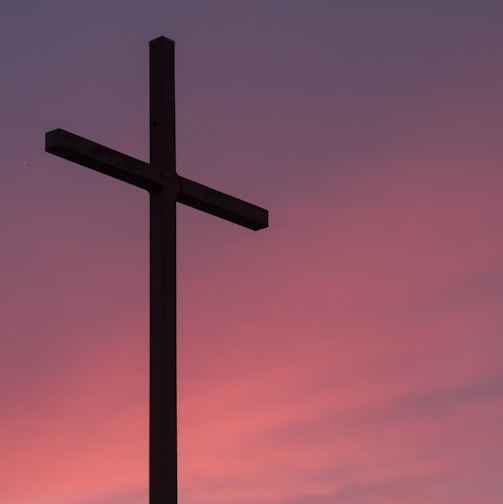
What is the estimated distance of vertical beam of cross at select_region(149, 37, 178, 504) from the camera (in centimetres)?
1037

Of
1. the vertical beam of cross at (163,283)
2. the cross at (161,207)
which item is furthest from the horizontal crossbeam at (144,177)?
the vertical beam of cross at (163,283)

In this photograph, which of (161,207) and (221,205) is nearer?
(161,207)

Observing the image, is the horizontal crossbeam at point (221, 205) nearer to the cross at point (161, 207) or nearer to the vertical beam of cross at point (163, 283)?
the cross at point (161, 207)

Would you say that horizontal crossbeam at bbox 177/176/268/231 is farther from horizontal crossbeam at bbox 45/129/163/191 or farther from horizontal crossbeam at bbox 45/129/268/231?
horizontal crossbeam at bbox 45/129/163/191

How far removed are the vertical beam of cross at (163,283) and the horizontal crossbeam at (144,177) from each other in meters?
0.15

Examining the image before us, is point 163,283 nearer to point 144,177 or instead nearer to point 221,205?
point 144,177

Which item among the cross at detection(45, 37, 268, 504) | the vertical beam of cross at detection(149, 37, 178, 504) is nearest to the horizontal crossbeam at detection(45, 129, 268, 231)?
the cross at detection(45, 37, 268, 504)

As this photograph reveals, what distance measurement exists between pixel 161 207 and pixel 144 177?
30 centimetres

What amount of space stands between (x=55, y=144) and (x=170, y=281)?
1479mm

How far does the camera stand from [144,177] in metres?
11.2

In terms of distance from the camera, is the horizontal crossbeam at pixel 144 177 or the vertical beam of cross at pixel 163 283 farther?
the horizontal crossbeam at pixel 144 177

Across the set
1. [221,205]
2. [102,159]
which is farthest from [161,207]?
[221,205]

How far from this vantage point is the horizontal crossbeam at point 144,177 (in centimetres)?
1070

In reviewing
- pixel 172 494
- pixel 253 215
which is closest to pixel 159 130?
pixel 253 215
